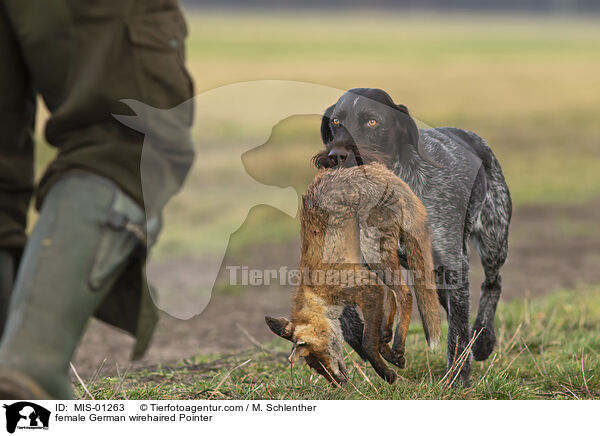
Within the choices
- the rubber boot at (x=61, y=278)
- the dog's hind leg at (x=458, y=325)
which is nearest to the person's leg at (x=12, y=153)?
the rubber boot at (x=61, y=278)

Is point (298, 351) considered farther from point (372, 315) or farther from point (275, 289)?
point (275, 289)

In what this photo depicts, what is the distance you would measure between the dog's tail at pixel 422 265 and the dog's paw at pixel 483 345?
0.48 metres

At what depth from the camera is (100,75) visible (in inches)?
110

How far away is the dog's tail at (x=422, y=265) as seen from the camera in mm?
2844

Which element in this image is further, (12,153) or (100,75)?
(12,153)

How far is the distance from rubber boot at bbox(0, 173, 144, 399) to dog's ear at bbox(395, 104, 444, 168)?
1076 mm

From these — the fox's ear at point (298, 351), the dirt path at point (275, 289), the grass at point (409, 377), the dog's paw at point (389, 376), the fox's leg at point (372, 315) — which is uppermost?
the fox's leg at point (372, 315)

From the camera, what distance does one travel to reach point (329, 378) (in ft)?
10.0

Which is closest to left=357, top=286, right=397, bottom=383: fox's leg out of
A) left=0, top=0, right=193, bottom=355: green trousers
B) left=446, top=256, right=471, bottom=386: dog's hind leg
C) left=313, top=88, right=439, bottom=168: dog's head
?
left=446, top=256, right=471, bottom=386: dog's hind leg

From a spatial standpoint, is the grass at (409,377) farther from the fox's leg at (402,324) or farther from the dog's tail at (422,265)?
the dog's tail at (422,265)

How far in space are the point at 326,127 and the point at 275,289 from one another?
637 cm

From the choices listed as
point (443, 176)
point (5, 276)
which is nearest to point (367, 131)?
point (443, 176)
